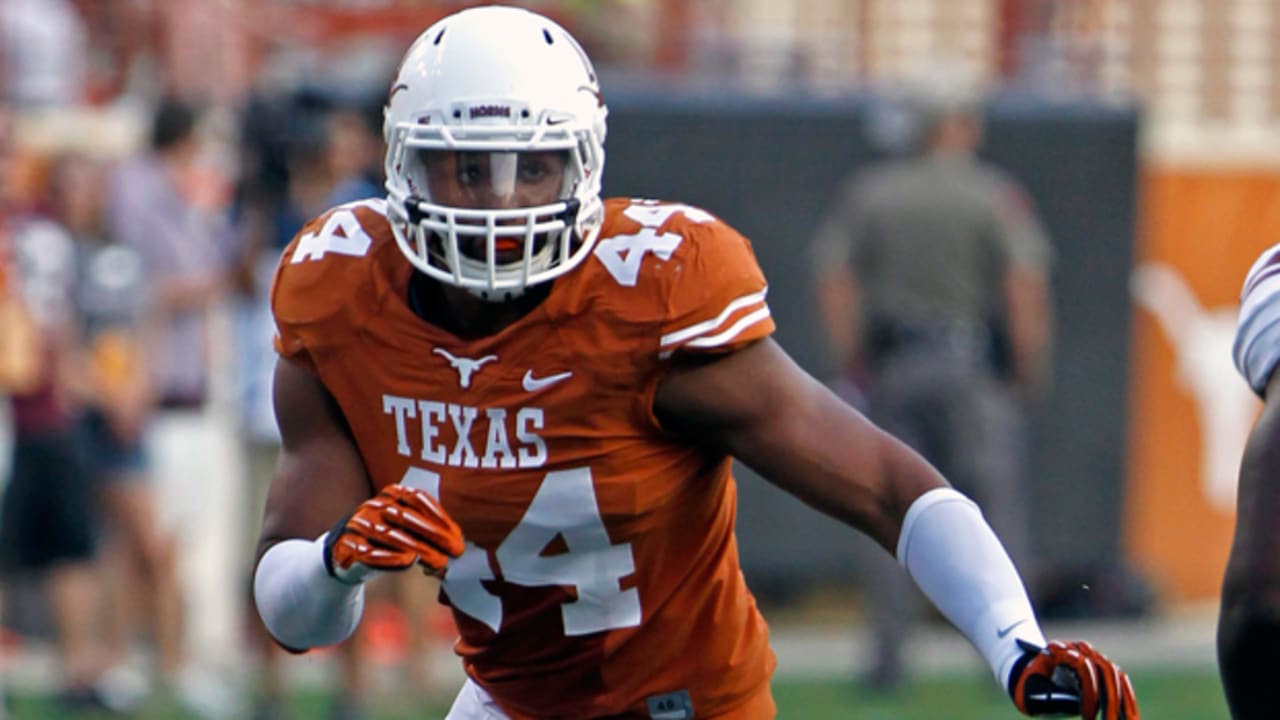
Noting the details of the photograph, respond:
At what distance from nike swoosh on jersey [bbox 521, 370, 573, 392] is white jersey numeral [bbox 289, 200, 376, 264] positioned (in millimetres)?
348

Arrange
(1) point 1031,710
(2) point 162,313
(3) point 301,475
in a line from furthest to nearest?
(2) point 162,313, (3) point 301,475, (1) point 1031,710

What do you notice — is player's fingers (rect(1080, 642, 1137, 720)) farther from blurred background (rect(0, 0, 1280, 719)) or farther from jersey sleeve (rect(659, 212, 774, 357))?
blurred background (rect(0, 0, 1280, 719))

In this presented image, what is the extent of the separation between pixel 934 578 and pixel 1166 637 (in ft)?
20.1

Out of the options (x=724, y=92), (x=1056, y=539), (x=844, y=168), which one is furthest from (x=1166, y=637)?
(x=724, y=92)

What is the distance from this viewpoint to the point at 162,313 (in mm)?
7324

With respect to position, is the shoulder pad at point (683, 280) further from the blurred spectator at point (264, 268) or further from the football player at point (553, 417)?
the blurred spectator at point (264, 268)

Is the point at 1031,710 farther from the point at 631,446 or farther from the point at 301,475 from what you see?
Answer: the point at 301,475

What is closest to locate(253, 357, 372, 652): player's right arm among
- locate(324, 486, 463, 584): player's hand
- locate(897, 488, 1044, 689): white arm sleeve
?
locate(324, 486, 463, 584): player's hand

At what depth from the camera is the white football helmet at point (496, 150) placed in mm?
3090

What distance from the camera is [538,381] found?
10.2 ft

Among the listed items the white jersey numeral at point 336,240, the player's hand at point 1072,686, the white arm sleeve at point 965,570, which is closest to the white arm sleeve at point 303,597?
the white jersey numeral at point 336,240

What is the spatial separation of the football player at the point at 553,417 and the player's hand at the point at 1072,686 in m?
0.10

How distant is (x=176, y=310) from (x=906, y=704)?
9.10 ft

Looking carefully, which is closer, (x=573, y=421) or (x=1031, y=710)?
(x=1031, y=710)
